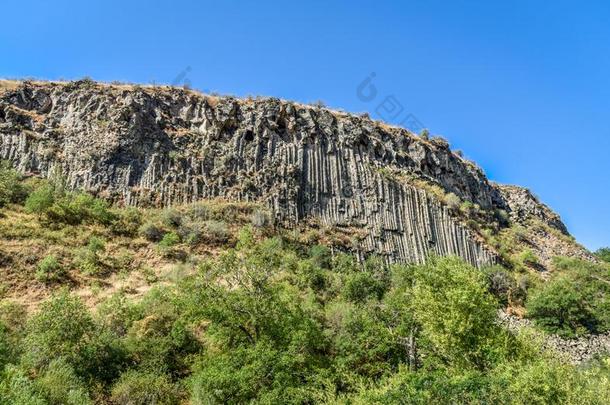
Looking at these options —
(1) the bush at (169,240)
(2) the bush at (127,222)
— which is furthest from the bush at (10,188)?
(1) the bush at (169,240)

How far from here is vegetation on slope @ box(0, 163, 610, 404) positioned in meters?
15.5

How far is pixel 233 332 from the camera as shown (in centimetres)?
1980

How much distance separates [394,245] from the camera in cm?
3978

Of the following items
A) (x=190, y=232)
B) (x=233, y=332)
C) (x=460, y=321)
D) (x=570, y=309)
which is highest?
(x=190, y=232)

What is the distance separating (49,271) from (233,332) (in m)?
14.1

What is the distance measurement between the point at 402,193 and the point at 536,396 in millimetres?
31158

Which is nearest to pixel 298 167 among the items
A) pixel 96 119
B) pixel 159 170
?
pixel 159 170

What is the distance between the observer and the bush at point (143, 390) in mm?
17641

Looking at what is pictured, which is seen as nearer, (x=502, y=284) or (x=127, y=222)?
(x=127, y=222)

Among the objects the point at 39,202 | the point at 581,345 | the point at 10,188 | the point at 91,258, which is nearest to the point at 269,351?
the point at 91,258

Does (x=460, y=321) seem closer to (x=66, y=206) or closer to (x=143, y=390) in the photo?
(x=143, y=390)

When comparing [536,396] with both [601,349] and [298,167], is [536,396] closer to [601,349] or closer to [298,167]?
[601,349]

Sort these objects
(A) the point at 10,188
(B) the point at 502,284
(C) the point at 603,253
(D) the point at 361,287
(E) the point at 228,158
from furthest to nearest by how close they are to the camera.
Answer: (C) the point at 603,253 < (E) the point at 228,158 < (B) the point at 502,284 < (A) the point at 10,188 < (D) the point at 361,287

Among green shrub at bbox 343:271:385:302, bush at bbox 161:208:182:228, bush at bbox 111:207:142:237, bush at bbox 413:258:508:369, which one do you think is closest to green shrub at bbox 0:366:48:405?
bush at bbox 413:258:508:369
